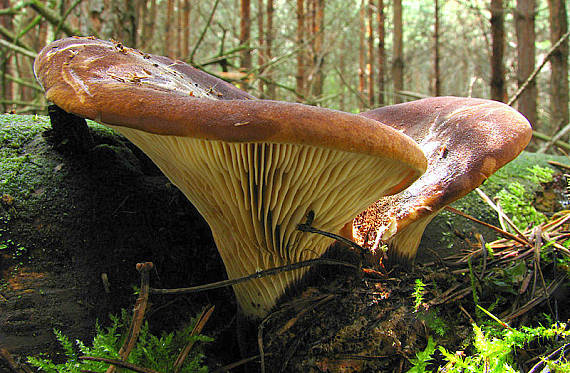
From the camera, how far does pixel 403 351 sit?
4.40ft

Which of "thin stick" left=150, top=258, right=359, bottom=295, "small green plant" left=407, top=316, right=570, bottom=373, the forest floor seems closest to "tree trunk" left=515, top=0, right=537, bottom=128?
the forest floor

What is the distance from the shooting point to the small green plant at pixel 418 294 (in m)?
1.44

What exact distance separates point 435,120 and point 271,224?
1131 millimetres

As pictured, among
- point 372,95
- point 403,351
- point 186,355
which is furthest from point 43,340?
point 372,95

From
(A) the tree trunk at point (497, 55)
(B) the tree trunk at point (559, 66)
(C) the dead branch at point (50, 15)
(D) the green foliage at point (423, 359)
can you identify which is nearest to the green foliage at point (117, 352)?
(D) the green foliage at point (423, 359)

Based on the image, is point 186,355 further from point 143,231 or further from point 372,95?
point 372,95

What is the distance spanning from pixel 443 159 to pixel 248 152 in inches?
40.5

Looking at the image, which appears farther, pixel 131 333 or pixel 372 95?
pixel 372 95

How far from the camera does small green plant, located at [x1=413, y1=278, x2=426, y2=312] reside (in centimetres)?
144

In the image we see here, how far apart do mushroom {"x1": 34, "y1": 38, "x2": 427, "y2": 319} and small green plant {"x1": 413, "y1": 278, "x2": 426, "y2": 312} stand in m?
0.41

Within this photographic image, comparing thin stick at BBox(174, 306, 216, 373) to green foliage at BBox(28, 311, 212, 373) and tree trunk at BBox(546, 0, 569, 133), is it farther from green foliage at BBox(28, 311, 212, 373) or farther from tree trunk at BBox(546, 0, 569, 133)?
tree trunk at BBox(546, 0, 569, 133)

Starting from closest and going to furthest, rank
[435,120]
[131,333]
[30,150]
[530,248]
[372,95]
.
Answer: [131,333] < [30,150] < [530,248] < [435,120] < [372,95]

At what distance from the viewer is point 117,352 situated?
1.36 meters

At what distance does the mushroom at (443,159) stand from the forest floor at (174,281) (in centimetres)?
18
